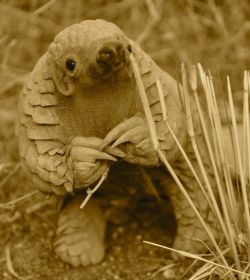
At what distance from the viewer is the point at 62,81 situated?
1293mm

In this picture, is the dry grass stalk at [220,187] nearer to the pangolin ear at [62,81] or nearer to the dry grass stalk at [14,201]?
the pangolin ear at [62,81]

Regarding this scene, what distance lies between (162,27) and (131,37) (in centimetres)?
15

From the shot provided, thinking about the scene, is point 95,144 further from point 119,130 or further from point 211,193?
point 211,193

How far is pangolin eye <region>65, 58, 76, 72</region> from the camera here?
1231 millimetres

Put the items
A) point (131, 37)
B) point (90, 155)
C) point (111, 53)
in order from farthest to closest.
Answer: point (131, 37) → point (90, 155) → point (111, 53)

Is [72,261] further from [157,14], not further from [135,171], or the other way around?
[157,14]

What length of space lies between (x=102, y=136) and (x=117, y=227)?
42 centimetres

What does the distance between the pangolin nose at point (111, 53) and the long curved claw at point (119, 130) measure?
0.47 ft

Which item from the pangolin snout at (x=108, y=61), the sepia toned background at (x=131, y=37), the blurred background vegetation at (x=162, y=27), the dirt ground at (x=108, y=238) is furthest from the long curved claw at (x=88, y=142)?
the blurred background vegetation at (x=162, y=27)

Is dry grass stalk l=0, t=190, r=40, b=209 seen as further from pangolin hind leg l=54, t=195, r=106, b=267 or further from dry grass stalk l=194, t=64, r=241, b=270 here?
dry grass stalk l=194, t=64, r=241, b=270

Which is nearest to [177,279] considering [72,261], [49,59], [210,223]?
[210,223]

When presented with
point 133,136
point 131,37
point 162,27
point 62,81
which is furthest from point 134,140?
point 162,27

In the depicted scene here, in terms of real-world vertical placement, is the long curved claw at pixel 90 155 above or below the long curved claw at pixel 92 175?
above

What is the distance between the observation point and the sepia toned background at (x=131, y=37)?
1607 millimetres
